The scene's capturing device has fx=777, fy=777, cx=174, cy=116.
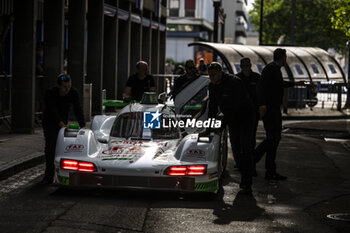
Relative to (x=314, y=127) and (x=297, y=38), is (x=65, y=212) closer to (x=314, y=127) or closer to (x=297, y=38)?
(x=314, y=127)

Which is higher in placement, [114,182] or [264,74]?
[264,74]

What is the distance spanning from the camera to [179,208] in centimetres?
824

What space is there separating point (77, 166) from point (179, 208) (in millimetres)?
1379

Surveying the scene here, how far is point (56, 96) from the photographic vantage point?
10.2 metres

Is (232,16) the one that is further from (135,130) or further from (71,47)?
(135,130)

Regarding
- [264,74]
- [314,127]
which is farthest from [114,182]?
[314,127]

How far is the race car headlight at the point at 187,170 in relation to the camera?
8719mm

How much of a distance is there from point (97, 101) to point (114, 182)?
47.5 feet

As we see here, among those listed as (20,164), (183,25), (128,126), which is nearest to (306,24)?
(183,25)

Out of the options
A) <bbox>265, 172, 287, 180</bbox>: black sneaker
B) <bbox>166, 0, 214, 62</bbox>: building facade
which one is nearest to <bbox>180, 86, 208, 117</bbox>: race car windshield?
<bbox>265, 172, 287, 180</bbox>: black sneaker

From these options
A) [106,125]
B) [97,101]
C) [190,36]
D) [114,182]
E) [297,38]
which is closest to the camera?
[114,182]

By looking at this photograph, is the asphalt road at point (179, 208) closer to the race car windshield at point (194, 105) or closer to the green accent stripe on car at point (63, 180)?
the green accent stripe on car at point (63, 180)

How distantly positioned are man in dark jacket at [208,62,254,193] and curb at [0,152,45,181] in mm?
2821

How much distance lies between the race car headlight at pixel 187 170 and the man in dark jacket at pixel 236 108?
88 centimetres
